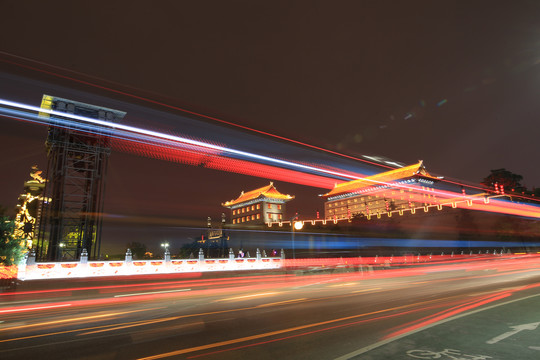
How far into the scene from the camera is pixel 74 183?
28453 millimetres

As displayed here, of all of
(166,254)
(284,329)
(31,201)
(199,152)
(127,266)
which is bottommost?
(284,329)

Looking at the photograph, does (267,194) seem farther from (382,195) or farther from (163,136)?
(163,136)

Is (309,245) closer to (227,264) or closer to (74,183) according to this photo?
(227,264)

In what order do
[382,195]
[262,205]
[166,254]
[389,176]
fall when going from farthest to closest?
[382,195] → [389,176] → [262,205] → [166,254]

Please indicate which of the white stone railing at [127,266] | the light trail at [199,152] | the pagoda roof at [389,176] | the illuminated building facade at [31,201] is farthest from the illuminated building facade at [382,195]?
the illuminated building facade at [31,201]

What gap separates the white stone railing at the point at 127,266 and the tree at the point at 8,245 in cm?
85

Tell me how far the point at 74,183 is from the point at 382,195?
96.4m

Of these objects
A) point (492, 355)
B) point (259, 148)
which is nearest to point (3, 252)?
point (259, 148)

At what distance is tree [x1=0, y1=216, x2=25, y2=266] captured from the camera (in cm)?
1929

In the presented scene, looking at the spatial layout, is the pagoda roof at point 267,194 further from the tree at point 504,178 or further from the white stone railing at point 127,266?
the white stone railing at point 127,266

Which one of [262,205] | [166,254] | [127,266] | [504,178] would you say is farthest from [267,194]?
[127,266]

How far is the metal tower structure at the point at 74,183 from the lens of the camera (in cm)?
2674

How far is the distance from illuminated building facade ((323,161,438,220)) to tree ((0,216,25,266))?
6930cm

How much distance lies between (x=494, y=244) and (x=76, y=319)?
5805 cm
